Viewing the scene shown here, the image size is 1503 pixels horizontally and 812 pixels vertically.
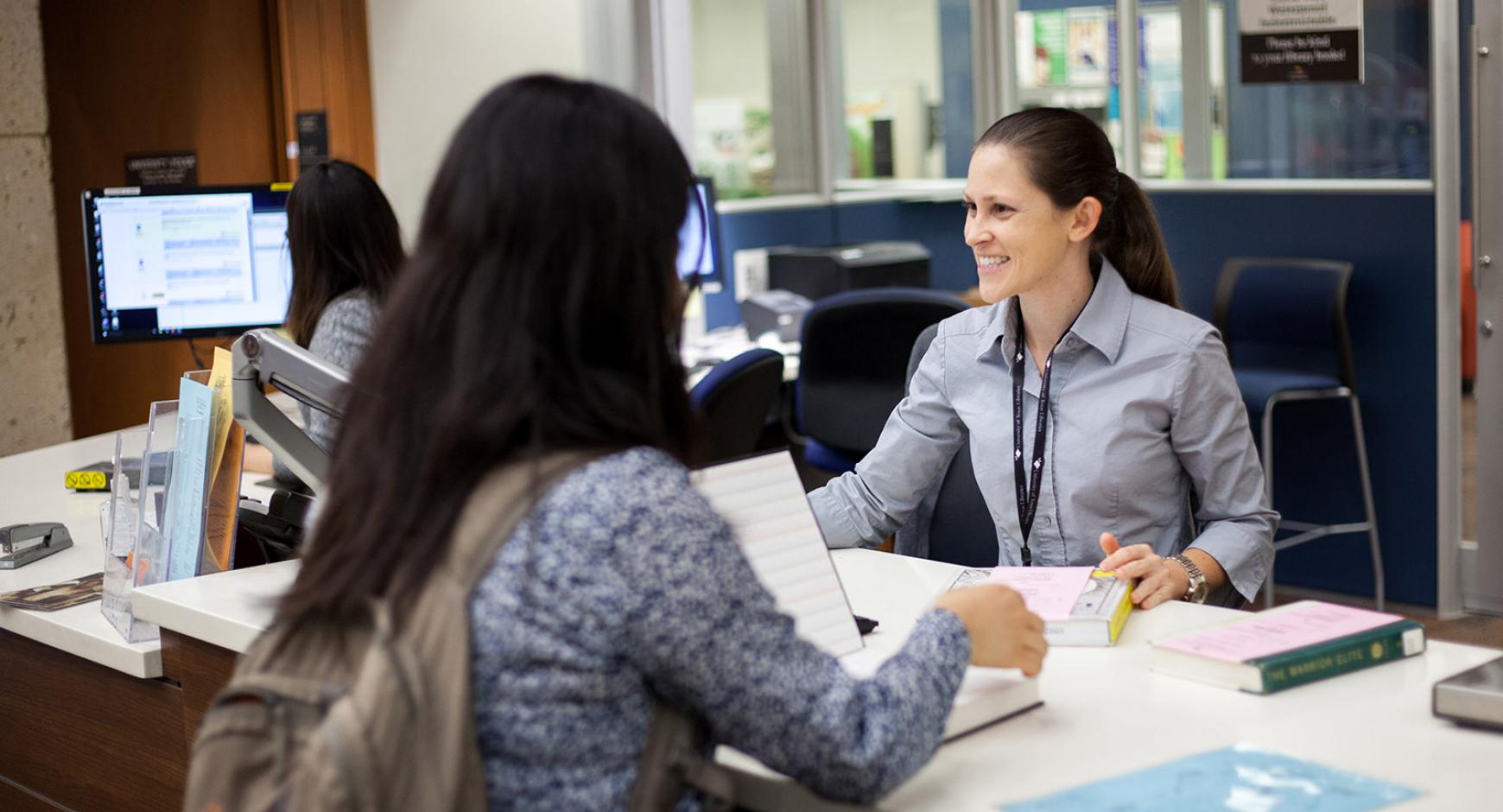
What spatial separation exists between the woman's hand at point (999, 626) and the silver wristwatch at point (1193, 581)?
0.60 m

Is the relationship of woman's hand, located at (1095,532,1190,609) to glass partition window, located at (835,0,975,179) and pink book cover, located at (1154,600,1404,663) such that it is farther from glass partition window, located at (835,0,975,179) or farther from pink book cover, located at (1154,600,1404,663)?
glass partition window, located at (835,0,975,179)

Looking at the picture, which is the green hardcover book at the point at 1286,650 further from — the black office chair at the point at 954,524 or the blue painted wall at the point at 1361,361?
the blue painted wall at the point at 1361,361

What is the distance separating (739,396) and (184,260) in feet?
4.53

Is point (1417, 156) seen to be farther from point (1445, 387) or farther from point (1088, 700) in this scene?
point (1088, 700)

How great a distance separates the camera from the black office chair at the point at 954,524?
2.32 metres

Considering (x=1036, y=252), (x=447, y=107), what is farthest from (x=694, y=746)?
(x=447, y=107)

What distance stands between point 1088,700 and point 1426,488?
3248 mm

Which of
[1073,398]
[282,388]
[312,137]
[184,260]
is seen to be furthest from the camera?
[312,137]

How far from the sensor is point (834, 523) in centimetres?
216

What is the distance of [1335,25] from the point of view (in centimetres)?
435

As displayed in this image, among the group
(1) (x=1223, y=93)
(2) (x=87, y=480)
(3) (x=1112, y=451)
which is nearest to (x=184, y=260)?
(2) (x=87, y=480)

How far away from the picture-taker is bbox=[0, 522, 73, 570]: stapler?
2.43m

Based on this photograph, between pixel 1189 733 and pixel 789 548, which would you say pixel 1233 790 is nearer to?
pixel 1189 733

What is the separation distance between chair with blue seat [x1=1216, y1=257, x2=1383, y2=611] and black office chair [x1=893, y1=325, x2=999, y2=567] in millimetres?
1999
